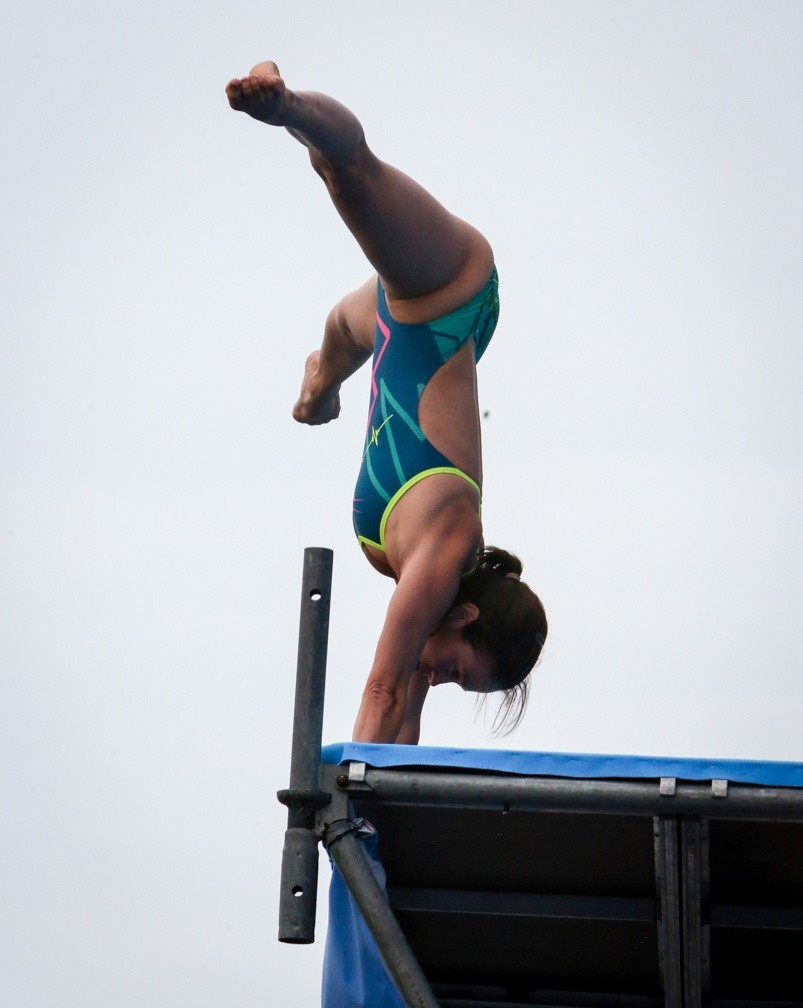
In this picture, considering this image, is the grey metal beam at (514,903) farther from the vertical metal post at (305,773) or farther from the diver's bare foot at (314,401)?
the diver's bare foot at (314,401)

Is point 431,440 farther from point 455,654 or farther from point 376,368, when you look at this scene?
point 455,654

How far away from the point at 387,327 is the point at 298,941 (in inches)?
92.7

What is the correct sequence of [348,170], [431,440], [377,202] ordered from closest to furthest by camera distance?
[348,170]
[377,202]
[431,440]

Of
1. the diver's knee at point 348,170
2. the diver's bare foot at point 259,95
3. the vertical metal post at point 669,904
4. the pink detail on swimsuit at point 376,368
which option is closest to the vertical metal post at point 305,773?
the vertical metal post at point 669,904

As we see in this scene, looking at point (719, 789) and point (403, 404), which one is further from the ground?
point (403, 404)

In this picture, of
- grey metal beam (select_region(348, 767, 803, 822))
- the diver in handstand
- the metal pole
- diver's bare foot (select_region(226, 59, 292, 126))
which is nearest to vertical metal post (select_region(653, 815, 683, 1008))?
grey metal beam (select_region(348, 767, 803, 822))

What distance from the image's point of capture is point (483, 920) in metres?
3.77

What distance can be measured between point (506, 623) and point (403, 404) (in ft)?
2.53

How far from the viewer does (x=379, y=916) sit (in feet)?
9.85

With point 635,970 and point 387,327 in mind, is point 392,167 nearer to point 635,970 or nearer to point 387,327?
point 387,327

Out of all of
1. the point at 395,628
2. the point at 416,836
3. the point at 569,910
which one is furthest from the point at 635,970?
the point at 395,628

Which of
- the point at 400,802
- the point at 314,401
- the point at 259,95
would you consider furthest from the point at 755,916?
the point at 314,401

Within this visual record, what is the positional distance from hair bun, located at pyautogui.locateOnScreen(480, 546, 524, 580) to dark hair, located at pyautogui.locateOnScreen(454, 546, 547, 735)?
2 centimetres

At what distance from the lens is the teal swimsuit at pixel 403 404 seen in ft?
15.2
